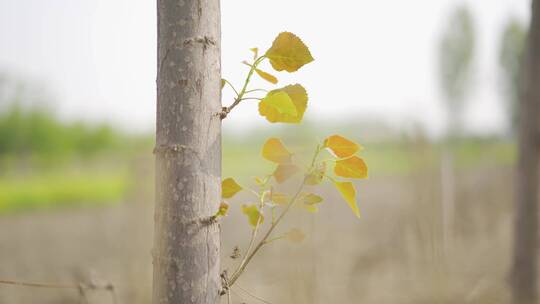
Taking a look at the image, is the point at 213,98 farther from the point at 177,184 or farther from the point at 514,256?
the point at 514,256

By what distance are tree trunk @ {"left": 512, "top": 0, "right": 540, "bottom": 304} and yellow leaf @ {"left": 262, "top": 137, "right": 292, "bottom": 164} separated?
5.35 ft

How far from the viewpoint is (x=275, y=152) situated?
2.34ft

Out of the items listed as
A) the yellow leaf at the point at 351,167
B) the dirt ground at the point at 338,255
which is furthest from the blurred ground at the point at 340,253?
the yellow leaf at the point at 351,167

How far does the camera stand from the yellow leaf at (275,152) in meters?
0.71

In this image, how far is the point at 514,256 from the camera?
204 cm

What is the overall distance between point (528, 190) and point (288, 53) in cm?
180

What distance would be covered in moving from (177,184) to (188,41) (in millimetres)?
203

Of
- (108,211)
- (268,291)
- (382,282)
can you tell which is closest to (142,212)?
(268,291)

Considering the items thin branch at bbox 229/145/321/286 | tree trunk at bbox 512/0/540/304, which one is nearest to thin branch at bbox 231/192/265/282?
thin branch at bbox 229/145/321/286

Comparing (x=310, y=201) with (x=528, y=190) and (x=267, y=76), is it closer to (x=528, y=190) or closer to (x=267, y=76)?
(x=267, y=76)

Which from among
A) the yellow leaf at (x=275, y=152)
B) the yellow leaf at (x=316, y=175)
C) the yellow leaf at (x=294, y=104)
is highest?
the yellow leaf at (x=294, y=104)

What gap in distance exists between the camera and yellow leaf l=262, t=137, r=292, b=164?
71 cm

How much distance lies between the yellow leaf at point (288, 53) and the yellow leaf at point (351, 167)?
162 millimetres

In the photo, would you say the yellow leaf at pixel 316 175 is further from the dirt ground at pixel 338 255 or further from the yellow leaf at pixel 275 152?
the dirt ground at pixel 338 255
